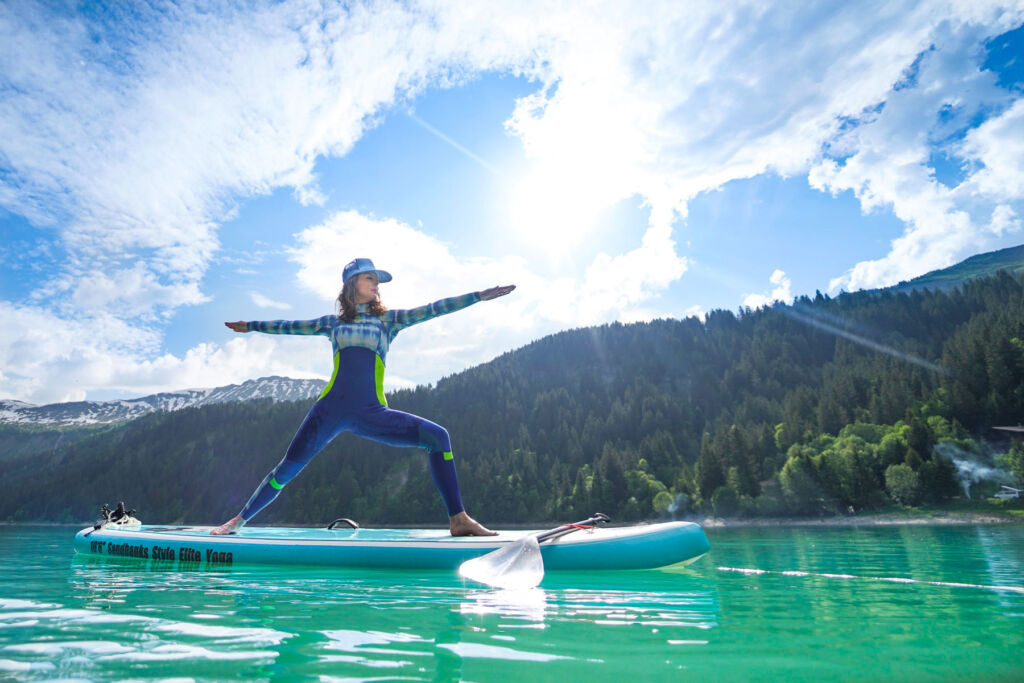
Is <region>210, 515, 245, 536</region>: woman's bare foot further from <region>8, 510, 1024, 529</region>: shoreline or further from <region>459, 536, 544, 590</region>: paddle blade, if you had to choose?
<region>8, 510, 1024, 529</region>: shoreline

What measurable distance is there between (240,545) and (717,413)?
5845 inches

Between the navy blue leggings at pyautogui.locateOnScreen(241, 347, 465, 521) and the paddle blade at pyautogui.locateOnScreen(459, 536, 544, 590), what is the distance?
5.76ft

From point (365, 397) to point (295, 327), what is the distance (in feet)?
6.86

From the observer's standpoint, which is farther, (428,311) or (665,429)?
(665,429)

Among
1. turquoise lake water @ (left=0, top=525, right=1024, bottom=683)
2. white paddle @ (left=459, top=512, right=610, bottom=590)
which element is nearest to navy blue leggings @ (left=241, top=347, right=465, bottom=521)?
white paddle @ (left=459, top=512, right=610, bottom=590)

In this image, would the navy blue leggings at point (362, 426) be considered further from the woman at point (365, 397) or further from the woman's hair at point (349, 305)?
the woman's hair at point (349, 305)

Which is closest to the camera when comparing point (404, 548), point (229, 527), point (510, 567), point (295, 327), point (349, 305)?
point (510, 567)

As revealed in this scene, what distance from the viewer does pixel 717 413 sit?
14475 cm

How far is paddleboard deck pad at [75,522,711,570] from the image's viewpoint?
22.4ft

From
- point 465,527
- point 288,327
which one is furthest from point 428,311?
point 465,527

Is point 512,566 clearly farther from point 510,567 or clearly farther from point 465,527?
point 465,527

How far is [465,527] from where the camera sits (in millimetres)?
8031

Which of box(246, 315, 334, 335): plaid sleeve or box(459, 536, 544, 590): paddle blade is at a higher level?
box(246, 315, 334, 335): plaid sleeve

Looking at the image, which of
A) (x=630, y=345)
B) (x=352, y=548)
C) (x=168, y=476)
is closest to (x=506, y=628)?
(x=352, y=548)
